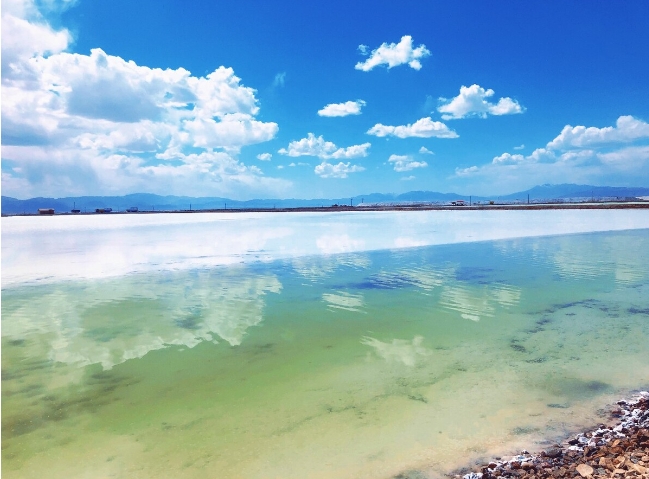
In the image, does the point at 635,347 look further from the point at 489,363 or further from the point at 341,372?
the point at 341,372

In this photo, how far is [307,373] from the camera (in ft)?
24.6

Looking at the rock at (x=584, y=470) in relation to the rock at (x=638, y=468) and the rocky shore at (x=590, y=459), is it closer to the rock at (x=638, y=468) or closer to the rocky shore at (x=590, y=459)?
the rocky shore at (x=590, y=459)

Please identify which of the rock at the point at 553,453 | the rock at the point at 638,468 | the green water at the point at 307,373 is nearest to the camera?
the rock at the point at 638,468

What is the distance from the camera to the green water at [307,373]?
5.16m

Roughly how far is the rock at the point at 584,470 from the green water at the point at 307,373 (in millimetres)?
764

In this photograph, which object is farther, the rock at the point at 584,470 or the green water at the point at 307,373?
the green water at the point at 307,373

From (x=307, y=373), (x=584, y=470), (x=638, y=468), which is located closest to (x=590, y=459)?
(x=584, y=470)

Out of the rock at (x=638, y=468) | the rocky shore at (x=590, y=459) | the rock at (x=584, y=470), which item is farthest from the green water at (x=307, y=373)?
the rock at (x=638, y=468)

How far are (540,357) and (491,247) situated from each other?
1758 cm

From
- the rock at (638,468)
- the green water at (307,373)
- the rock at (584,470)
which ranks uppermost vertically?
the rock at (638,468)

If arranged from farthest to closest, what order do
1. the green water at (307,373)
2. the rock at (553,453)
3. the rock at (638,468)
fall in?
1. the green water at (307,373)
2. the rock at (553,453)
3. the rock at (638,468)

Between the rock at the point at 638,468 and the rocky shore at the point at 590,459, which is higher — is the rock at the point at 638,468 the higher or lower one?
the higher one

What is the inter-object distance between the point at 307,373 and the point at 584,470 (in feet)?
13.9

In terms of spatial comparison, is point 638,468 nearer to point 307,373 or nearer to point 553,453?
point 553,453
